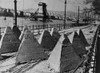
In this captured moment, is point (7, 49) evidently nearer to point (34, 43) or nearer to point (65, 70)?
point (34, 43)

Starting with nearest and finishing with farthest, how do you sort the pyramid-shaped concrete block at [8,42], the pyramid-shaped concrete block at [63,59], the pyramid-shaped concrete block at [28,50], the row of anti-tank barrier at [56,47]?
the pyramid-shaped concrete block at [63,59]
the row of anti-tank barrier at [56,47]
the pyramid-shaped concrete block at [28,50]
the pyramid-shaped concrete block at [8,42]

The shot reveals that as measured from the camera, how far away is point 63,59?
253 inches

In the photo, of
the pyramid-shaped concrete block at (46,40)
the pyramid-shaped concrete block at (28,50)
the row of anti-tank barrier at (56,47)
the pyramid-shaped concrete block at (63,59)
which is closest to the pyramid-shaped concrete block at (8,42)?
the row of anti-tank barrier at (56,47)

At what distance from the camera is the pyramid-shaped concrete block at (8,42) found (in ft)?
32.9

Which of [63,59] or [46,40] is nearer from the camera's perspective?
[63,59]

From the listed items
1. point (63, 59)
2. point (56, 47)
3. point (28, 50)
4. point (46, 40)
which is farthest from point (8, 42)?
point (63, 59)

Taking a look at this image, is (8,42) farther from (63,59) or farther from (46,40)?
(63,59)

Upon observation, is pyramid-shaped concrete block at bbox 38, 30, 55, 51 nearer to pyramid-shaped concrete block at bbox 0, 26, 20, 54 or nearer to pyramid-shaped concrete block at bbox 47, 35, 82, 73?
pyramid-shaped concrete block at bbox 0, 26, 20, 54

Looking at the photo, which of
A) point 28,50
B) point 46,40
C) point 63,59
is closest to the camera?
point 63,59

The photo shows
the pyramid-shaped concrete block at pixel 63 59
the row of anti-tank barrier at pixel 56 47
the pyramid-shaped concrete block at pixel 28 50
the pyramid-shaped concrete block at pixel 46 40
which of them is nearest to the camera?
the pyramid-shaped concrete block at pixel 63 59

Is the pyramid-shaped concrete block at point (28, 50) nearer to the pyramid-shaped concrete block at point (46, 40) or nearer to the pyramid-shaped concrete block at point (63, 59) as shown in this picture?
the pyramid-shaped concrete block at point (63, 59)

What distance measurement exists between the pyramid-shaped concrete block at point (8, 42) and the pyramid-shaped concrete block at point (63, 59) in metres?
3.91

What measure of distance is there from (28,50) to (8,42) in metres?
2.38

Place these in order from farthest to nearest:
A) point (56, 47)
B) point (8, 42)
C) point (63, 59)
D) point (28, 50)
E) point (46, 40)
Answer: point (46, 40) → point (8, 42) → point (28, 50) → point (56, 47) → point (63, 59)
